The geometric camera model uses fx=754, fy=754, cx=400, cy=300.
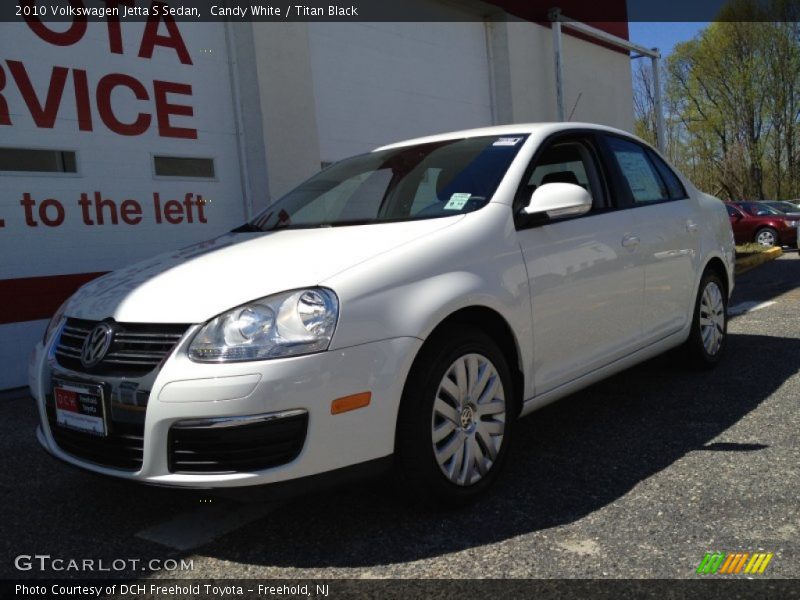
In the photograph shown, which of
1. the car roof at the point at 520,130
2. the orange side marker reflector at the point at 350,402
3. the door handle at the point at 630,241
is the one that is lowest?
the orange side marker reflector at the point at 350,402

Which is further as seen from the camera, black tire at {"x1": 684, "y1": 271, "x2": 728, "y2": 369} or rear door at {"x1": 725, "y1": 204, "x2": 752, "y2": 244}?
rear door at {"x1": 725, "y1": 204, "x2": 752, "y2": 244}

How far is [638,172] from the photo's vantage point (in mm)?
4391

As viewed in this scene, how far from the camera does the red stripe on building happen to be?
242 inches

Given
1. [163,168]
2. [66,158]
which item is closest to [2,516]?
[66,158]

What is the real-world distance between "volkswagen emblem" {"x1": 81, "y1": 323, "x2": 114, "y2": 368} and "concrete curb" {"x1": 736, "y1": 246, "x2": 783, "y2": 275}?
1096 cm

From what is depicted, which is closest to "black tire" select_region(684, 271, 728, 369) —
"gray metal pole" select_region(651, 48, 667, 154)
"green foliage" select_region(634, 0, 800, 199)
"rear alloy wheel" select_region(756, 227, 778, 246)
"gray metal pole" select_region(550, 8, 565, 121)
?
"gray metal pole" select_region(550, 8, 565, 121)

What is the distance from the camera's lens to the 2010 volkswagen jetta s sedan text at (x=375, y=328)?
2.51 m

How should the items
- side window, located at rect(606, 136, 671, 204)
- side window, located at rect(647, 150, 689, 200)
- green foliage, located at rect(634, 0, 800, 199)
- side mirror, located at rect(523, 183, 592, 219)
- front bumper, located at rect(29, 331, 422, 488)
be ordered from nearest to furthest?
front bumper, located at rect(29, 331, 422, 488) → side mirror, located at rect(523, 183, 592, 219) → side window, located at rect(606, 136, 671, 204) → side window, located at rect(647, 150, 689, 200) → green foliage, located at rect(634, 0, 800, 199)

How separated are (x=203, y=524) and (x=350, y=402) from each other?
3.01 feet

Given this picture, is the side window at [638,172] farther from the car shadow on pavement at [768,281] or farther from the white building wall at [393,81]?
the white building wall at [393,81]

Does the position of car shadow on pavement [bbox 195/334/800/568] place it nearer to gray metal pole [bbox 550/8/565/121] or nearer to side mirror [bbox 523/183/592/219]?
side mirror [bbox 523/183/592/219]

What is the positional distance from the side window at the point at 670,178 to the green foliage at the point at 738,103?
3256 cm

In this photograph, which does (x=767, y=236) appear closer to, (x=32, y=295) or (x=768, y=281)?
(x=768, y=281)

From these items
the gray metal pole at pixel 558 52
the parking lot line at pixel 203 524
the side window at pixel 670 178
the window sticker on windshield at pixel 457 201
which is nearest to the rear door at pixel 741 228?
the gray metal pole at pixel 558 52
